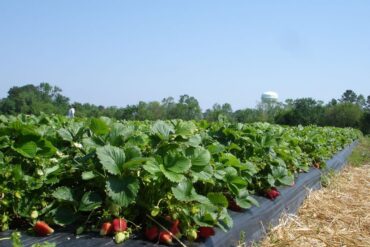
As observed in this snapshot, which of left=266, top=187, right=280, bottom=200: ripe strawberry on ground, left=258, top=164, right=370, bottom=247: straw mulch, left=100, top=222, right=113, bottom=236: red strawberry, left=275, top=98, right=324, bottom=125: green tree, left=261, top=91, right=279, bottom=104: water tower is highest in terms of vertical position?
left=261, top=91, right=279, bottom=104: water tower

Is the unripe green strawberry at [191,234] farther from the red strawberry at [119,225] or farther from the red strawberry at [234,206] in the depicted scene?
the red strawberry at [234,206]

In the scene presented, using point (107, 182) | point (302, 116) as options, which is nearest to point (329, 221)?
point (107, 182)

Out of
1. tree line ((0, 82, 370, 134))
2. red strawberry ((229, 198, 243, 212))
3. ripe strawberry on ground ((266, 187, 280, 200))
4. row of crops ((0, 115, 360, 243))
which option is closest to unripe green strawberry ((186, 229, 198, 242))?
row of crops ((0, 115, 360, 243))

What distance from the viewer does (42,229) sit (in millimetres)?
1941

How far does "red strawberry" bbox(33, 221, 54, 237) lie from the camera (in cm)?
194

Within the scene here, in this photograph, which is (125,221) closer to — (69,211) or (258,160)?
(69,211)

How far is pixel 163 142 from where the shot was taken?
240cm

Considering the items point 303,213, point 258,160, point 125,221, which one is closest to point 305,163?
point 303,213

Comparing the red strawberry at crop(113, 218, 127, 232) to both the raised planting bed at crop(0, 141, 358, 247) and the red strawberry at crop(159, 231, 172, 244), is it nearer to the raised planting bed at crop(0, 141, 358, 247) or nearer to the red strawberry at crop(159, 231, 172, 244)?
the raised planting bed at crop(0, 141, 358, 247)

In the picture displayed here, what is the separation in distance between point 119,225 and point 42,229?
0.35m

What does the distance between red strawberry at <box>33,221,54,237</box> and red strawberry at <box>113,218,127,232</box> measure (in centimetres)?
30

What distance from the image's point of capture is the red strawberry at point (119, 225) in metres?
2.00

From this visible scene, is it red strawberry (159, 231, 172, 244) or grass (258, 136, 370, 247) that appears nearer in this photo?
red strawberry (159, 231, 172, 244)

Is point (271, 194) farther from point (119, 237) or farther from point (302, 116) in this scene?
point (302, 116)
